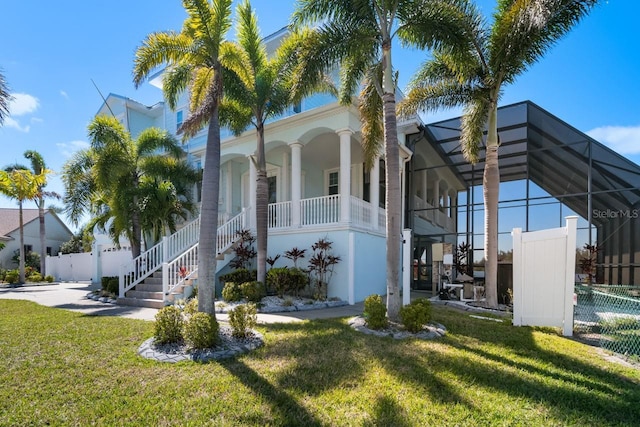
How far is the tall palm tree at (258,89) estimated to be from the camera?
9469 millimetres

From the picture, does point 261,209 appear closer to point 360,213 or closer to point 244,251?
point 244,251

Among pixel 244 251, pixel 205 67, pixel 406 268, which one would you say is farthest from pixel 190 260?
pixel 406 268

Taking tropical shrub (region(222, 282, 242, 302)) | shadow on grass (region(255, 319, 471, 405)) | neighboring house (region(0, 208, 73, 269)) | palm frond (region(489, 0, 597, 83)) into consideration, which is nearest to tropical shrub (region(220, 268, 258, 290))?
tropical shrub (region(222, 282, 242, 302))

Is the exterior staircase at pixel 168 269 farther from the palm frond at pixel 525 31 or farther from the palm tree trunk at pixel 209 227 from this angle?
the palm frond at pixel 525 31

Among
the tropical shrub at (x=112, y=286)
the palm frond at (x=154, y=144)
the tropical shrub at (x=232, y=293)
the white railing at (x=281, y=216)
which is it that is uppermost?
the palm frond at (x=154, y=144)

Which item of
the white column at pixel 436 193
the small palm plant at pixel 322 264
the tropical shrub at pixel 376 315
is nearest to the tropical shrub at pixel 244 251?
the small palm plant at pixel 322 264

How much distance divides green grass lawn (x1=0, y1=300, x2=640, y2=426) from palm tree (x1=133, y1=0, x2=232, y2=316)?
1876 millimetres

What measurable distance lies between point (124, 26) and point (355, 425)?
13.4 meters

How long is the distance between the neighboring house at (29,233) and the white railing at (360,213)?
109 feet

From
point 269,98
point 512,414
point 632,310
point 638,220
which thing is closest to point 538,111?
point 638,220

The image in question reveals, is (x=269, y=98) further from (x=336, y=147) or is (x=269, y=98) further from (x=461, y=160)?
(x=461, y=160)

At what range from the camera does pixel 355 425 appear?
3.23 m

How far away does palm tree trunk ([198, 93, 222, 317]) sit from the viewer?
20.2 ft

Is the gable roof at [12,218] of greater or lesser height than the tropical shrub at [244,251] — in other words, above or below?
above
